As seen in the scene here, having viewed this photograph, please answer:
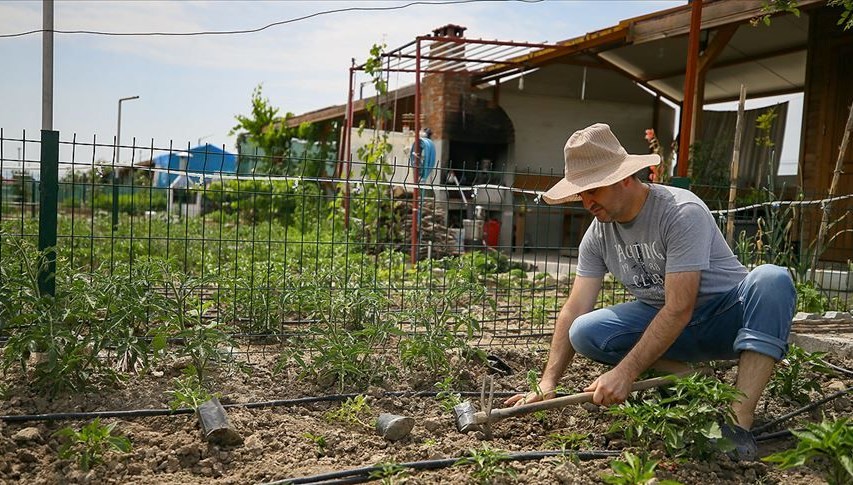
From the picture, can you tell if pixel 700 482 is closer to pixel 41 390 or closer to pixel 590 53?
pixel 41 390

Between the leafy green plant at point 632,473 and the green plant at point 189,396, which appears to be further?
the green plant at point 189,396

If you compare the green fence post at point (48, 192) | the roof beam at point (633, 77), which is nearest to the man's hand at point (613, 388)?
the green fence post at point (48, 192)

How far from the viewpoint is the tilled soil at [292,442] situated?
2.64m

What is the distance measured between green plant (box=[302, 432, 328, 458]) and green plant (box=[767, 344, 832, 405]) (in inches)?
79.5

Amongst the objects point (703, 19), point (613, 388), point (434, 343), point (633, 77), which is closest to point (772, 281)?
point (613, 388)

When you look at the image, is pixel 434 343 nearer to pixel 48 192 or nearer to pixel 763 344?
pixel 763 344

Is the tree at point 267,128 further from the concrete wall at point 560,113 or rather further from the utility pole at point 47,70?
the utility pole at point 47,70

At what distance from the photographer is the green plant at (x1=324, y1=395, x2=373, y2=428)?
3.23 m

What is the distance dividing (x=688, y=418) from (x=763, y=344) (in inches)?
19.7

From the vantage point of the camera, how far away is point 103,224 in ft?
42.6

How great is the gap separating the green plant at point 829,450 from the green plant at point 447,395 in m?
1.36

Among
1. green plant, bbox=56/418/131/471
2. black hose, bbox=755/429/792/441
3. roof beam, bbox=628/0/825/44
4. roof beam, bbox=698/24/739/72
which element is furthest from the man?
roof beam, bbox=698/24/739/72

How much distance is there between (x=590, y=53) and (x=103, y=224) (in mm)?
8687

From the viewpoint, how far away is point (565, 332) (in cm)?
335
